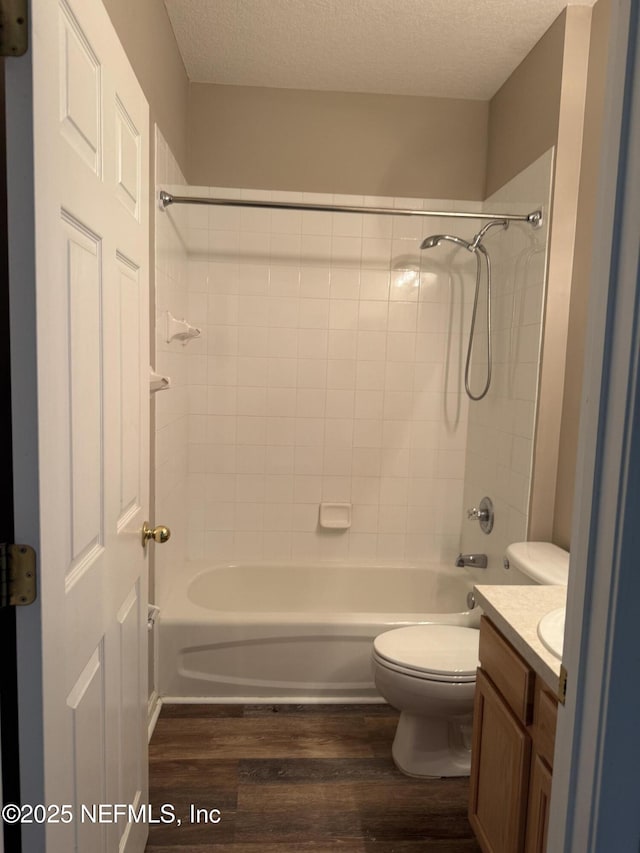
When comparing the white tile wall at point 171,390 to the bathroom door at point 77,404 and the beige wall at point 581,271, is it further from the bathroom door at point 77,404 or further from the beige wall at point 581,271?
the beige wall at point 581,271

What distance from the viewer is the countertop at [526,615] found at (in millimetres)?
1170

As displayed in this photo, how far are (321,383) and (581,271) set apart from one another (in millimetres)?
1361

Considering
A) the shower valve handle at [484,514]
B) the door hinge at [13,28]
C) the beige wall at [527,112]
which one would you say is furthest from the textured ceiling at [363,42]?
the shower valve handle at [484,514]

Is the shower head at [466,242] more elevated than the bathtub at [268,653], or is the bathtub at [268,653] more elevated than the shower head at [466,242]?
the shower head at [466,242]

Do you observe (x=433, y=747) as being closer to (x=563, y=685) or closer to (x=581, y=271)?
(x=563, y=685)

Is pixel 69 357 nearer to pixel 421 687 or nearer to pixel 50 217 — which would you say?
pixel 50 217

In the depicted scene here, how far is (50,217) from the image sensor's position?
0.80 meters

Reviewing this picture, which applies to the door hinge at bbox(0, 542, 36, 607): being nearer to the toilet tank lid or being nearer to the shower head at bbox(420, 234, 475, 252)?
the toilet tank lid

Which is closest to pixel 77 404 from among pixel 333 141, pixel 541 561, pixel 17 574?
pixel 17 574

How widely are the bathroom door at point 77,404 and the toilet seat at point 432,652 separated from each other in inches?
36.9

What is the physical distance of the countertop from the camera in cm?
117

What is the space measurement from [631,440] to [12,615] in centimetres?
87

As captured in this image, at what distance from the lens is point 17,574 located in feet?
2.62

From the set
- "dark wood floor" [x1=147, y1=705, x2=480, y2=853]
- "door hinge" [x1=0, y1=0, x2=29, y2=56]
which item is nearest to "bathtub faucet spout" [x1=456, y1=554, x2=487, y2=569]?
"dark wood floor" [x1=147, y1=705, x2=480, y2=853]
